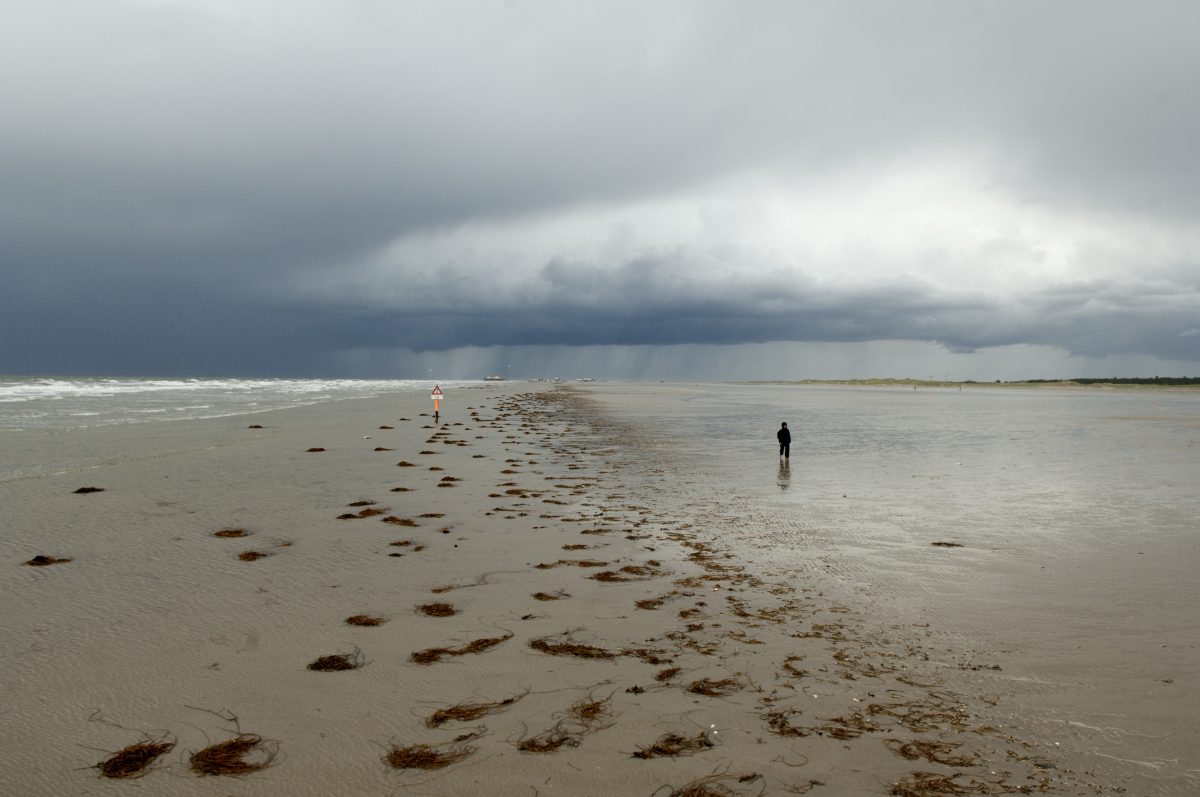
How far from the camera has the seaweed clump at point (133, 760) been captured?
3941 millimetres

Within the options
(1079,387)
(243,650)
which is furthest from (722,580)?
(1079,387)

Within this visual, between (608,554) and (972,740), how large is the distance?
5.32 metres

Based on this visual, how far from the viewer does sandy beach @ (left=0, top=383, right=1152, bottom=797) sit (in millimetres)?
4000

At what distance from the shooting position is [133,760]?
13.3 feet

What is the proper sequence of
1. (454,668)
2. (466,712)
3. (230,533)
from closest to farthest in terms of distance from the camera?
(466,712) → (454,668) → (230,533)

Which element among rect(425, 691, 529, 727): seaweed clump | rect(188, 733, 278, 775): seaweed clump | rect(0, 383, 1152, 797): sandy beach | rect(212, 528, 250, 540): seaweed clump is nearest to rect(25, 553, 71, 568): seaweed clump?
rect(0, 383, 1152, 797): sandy beach

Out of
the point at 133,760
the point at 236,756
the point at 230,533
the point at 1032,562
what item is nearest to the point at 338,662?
the point at 236,756

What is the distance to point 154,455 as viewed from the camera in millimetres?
17953

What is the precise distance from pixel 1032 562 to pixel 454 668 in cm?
747

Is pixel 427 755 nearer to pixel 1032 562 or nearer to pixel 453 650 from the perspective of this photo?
pixel 453 650

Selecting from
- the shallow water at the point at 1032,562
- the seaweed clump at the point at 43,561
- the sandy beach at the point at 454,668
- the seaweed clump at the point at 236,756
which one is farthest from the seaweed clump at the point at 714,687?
the seaweed clump at the point at 43,561

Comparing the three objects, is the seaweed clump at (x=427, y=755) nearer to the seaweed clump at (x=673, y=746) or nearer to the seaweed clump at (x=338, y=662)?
the seaweed clump at (x=673, y=746)

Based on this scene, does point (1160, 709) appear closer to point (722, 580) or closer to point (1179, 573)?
point (722, 580)

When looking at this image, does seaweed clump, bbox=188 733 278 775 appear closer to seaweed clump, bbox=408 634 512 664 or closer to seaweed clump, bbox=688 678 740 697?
seaweed clump, bbox=408 634 512 664
